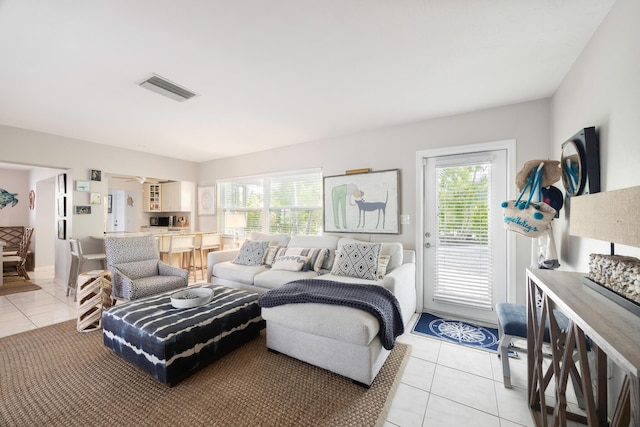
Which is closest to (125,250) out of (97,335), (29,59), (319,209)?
(97,335)

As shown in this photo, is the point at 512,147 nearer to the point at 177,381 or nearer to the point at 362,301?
the point at 362,301

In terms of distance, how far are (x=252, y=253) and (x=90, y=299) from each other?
185 cm

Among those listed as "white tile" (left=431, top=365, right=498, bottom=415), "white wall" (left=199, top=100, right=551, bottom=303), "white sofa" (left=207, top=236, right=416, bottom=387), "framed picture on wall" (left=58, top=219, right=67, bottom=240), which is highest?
"white wall" (left=199, top=100, right=551, bottom=303)

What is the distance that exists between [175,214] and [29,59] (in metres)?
5.13

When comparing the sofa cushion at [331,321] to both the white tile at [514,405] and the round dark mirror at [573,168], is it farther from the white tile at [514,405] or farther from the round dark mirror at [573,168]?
the round dark mirror at [573,168]

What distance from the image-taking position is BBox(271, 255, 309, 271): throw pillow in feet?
11.1

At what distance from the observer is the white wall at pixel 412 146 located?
2.75 metres

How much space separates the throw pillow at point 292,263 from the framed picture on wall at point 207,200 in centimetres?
283

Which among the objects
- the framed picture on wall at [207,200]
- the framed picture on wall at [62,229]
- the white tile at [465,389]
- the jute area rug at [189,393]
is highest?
the framed picture on wall at [207,200]

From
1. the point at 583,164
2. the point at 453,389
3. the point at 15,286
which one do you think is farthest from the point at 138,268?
the point at 583,164

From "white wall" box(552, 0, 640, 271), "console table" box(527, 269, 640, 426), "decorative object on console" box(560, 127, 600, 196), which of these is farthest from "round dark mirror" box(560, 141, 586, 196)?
"console table" box(527, 269, 640, 426)

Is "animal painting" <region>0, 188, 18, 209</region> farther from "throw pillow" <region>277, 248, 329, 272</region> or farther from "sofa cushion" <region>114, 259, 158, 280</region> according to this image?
"throw pillow" <region>277, 248, 329, 272</region>

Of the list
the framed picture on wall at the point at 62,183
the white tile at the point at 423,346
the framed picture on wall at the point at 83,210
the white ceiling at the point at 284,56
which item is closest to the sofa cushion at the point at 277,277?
the white tile at the point at 423,346

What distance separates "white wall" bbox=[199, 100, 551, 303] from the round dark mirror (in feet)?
2.54
